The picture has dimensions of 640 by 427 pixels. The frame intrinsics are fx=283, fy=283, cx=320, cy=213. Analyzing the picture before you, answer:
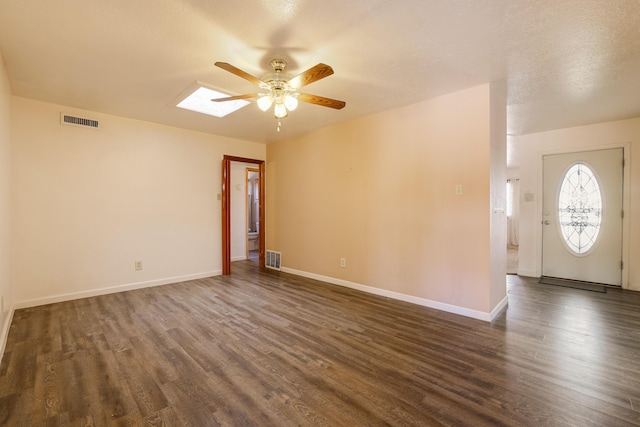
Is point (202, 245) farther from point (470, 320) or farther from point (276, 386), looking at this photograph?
point (470, 320)

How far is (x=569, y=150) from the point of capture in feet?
15.1

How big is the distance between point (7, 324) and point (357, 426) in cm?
342

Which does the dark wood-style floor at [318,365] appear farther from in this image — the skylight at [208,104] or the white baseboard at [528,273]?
the skylight at [208,104]

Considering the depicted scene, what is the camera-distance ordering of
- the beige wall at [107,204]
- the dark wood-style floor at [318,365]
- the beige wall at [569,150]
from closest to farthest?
the dark wood-style floor at [318,365] → the beige wall at [107,204] → the beige wall at [569,150]

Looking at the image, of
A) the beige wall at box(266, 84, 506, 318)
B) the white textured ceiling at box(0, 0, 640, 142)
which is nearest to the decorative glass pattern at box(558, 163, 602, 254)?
the white textured ceiling at box(0, 0, 640, 142)

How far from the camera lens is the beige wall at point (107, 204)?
3406mm

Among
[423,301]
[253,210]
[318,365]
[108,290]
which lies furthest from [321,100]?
[253,210]

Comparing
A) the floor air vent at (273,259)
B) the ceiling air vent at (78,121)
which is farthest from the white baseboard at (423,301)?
the ceiling air vent at (78,121)

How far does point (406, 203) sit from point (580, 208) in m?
3.29

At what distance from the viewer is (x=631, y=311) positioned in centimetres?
327

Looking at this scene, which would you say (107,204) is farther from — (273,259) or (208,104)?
(273,259)

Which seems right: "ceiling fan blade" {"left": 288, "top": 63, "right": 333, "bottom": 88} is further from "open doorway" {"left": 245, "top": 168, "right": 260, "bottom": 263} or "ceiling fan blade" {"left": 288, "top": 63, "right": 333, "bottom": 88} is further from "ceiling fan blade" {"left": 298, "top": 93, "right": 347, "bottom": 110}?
"open doorway" {"left": 245, "top": 168, "right": 260, "bottom": 263}

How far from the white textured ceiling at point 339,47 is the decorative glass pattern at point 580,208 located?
4.98 ft

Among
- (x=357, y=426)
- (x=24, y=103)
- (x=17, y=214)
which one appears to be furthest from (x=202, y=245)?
(x=357, y=426)
